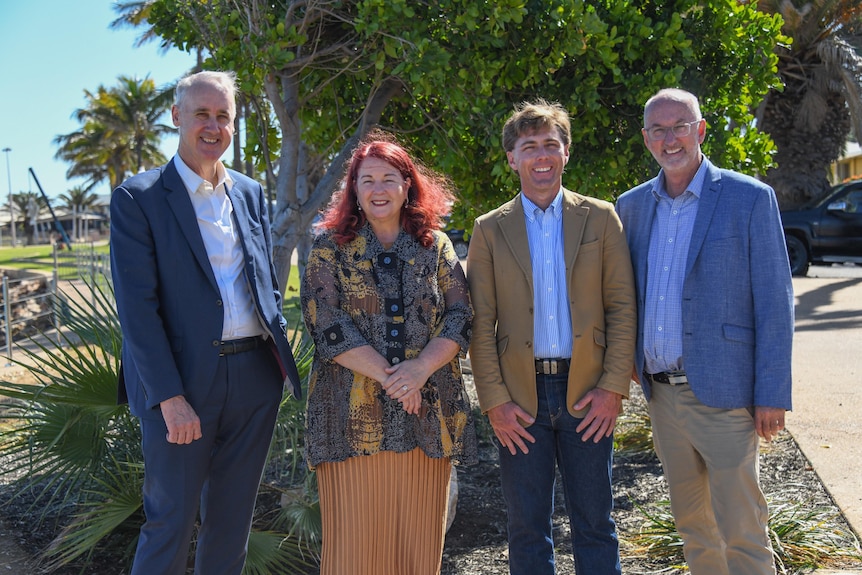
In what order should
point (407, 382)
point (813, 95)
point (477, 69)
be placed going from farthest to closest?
point (813, 95) → point (477, 69) → point (407, 382)

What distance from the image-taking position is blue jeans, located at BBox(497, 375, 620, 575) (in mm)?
3242

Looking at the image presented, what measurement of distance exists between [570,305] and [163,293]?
1.59m

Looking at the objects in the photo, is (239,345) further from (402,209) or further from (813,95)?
(813,95)

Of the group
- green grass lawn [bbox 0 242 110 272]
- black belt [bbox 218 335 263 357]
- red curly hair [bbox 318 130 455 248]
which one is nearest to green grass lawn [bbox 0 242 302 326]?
green grass lawn [bbox 0 242 110 272]

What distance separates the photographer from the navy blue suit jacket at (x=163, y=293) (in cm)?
300

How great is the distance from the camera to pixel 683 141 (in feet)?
10.7

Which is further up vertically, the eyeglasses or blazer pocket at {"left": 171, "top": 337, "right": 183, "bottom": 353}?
the eyeglasses

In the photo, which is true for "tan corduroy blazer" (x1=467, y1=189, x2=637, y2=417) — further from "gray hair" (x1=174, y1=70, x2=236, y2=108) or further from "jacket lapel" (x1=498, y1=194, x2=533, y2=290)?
"gray hair" (x1=174, y1=70, x2=236, y2=108)

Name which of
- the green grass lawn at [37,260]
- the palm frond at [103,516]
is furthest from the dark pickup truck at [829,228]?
the green grass lawn at [37,260]

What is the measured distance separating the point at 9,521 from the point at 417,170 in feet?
11.5

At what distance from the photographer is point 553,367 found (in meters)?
Result: 3.25

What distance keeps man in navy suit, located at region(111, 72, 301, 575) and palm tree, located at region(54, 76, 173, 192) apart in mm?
45414

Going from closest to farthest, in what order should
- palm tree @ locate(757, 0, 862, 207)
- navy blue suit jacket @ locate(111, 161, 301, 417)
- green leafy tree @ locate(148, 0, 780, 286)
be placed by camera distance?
1. navy blue suit jacket @ locate(111, 161, 301, 417)
2. green leafy tree @ locate(148, 0, 780, 286)
3. palm tree @ locate(757, 0, 862, 207)

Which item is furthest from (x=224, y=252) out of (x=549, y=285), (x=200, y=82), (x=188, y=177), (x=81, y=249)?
(x=81, y=249)
